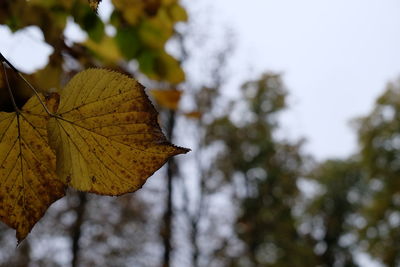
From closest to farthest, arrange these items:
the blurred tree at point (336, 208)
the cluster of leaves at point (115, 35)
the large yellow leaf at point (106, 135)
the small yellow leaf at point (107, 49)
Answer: the large yellow leaf at point (106, 135)
the cluster of leaves at point (115, 35)
the small yellow leaf at point (107, 49)
the blurred tree at point (336, 208)

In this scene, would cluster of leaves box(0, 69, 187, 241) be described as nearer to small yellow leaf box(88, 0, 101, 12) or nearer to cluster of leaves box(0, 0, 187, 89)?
small yellow leaf box(88, 0, 101, 12)

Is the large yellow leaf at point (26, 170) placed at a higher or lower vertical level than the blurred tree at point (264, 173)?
lower

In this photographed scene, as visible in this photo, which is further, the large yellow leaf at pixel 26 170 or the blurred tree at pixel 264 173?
the blurred tree at pixel 264 173

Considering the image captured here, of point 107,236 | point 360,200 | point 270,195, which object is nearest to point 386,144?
point 270,195

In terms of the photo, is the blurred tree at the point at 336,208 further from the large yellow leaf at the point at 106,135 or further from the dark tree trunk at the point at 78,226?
the large yellow leaf at the point at 106,135

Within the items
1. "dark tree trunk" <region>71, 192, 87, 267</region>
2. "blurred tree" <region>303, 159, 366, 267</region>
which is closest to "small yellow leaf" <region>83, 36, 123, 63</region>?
"dark tree trunk" <region>71, 192, 87, 267</region>

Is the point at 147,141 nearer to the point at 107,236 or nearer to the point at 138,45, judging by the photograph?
the point at 138,45

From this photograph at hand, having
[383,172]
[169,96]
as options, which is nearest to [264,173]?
[383,172]

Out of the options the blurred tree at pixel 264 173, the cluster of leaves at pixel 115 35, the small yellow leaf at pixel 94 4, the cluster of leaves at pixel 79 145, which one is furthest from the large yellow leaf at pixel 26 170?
the blurred tree at pixel 264 173
